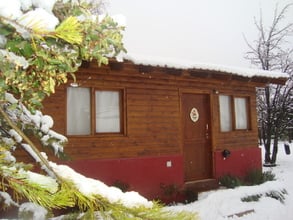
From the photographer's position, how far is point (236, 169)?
33.7ft

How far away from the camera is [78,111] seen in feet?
24.8

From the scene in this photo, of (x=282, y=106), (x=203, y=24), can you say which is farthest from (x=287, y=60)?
(x=203, y=24)

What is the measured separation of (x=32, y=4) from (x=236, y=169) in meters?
9.75

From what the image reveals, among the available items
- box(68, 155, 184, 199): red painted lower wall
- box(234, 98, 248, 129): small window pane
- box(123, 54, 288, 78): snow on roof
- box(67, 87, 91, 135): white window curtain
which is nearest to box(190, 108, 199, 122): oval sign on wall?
box(68, 155, 184, 199): red painted lower wall

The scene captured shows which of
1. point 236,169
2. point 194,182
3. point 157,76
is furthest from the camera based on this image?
point 236,169

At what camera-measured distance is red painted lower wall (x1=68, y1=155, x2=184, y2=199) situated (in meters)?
7.41

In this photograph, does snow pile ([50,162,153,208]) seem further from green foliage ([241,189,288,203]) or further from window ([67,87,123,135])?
green foliage ([241,189,288,203])

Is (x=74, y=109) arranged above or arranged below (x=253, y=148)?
above

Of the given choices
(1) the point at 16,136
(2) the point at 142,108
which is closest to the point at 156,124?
(2) the point at 142,108

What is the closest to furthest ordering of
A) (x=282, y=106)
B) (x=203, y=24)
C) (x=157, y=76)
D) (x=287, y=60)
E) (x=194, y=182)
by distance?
(x=157, y=76)
(x=194, y=182)
(x=282, y=106)
(x=287, y=60)
(x=203, y=24)

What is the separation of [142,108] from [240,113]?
380 centimetres

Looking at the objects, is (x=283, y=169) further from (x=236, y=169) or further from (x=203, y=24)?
(x=203, y=24)

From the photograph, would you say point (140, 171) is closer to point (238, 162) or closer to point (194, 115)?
point (194, 115)

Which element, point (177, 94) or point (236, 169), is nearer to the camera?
point (177, 94)
